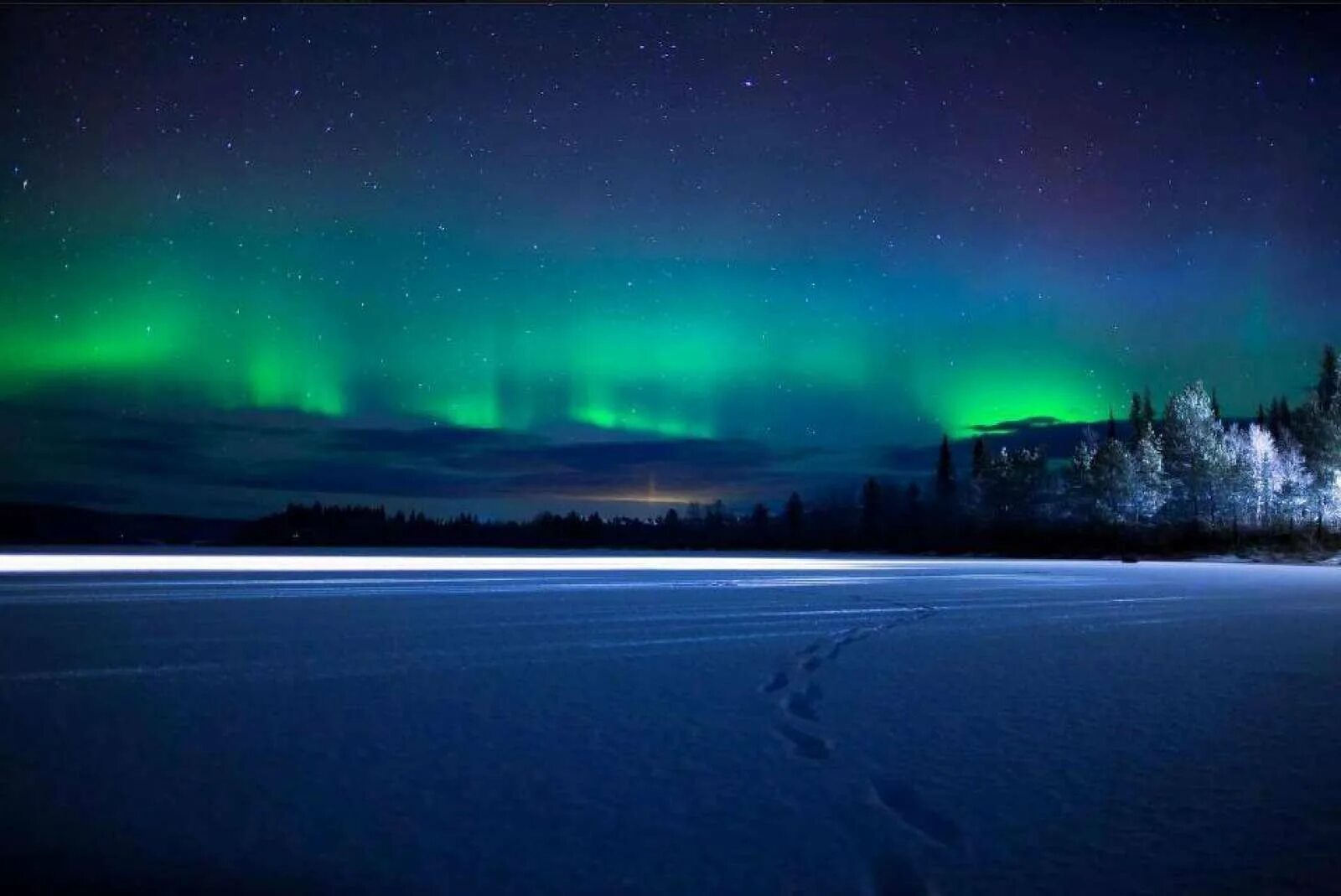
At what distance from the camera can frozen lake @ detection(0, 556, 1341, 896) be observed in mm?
4516

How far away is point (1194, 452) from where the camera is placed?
74938 mm

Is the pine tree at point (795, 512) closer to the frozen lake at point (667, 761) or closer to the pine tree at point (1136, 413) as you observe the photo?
the pine tree at point (1136, 413)

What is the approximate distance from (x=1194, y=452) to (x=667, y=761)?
79690mm

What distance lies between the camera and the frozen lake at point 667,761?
14.8 feet

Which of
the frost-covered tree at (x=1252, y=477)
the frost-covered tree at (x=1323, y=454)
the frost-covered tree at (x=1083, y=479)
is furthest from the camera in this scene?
the frost-covered tree at (x=1083, y=479)

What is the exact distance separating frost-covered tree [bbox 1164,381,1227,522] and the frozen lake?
6748cm

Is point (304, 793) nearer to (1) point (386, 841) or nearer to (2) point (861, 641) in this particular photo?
(1) point (386, 841)

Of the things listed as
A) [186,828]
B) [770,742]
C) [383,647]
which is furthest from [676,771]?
[383,647]

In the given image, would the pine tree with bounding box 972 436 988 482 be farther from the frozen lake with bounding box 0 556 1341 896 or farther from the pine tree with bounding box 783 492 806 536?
the frozen lake with bounding box 0 556 1341 896

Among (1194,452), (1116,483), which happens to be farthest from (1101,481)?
(1194,452)

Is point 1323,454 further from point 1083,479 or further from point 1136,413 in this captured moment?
point 1136,413

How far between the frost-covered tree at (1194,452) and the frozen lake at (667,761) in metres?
67.5

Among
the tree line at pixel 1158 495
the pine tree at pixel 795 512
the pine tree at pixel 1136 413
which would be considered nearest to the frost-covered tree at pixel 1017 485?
the tree line at pixel 1158 495

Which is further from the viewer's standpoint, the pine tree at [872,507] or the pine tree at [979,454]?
the pine tree at [872,507]
